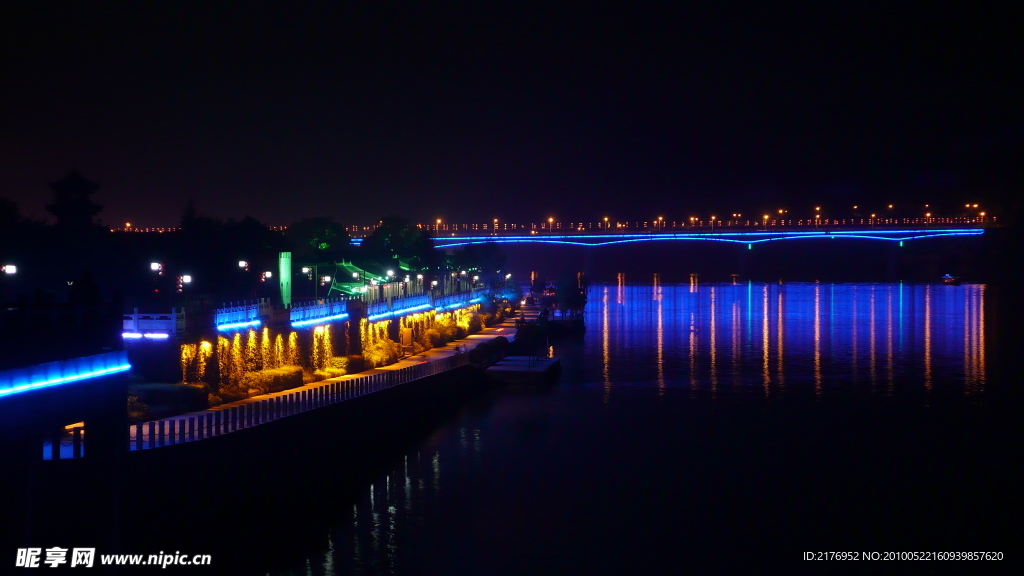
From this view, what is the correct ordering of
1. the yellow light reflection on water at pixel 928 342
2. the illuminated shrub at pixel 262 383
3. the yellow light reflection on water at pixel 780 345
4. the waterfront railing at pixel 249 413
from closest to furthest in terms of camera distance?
the waterfront railing at pixel 249 413 < the illuminated shrub at pixel 262 383 < the yellow light reflection on water at pixel 780 345 < the yellow light reflection on water at pixel 928 342

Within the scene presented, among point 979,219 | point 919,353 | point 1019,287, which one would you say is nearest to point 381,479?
point 919,353

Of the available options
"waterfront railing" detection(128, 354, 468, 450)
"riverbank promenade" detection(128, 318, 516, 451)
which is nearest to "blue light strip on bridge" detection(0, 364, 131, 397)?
"riverbank promenade" detection(128, 318, 516, 451)

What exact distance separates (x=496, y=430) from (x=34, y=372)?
15365mm

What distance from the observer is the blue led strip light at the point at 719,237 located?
97.4 metres

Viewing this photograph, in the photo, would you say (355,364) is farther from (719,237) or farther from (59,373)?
(719,237)

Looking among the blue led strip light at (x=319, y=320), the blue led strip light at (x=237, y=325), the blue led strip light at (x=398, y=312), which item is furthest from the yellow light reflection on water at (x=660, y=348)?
the blue led strip light at (x=237, y=325)

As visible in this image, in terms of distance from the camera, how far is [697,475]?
1927 centimetres

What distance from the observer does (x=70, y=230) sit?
36188mm

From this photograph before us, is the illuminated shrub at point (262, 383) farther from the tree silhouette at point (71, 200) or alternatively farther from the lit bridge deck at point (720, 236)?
the lit bridge deck at point (720, 236)

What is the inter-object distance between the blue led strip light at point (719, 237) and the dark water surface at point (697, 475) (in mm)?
61755

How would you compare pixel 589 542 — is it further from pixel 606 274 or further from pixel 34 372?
pixel 606 274

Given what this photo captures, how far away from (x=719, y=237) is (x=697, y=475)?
3451 inches

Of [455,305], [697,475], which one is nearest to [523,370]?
[455,305]

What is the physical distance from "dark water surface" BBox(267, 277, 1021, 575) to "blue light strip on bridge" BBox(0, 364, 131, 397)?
14.6 feet
